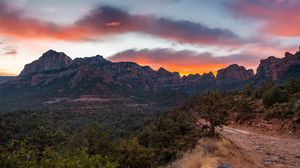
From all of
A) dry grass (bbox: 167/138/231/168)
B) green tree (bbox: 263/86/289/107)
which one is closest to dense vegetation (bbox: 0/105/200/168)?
dry grass (bbox: 167/138/231/168)

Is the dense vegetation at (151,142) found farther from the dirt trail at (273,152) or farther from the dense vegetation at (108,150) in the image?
the dirt trail at (273,152)

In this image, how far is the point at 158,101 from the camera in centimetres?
19612

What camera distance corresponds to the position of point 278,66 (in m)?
181

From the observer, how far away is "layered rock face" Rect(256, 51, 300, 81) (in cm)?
16812

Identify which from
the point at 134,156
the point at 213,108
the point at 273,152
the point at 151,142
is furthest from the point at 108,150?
the point at 273,152

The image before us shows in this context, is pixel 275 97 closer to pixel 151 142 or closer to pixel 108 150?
pixel 151 142

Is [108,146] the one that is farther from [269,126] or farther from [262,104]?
[262,104]

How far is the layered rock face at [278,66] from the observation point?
168 m

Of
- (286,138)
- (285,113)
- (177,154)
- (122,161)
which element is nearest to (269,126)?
(285,113)

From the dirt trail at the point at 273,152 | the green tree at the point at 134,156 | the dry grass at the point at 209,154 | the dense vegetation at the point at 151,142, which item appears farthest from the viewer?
the green tree at the point at 134,156

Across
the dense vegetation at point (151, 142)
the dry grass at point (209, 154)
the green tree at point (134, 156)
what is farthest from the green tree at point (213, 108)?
the green tree at point (134, 156)

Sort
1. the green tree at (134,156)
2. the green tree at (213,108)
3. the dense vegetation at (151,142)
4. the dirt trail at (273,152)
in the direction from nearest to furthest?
1. the dense vegetation at (151,142)
2. the dirt trail at (273,152)
3. the green tree at (213,108)
4. the green tree at (134,156)

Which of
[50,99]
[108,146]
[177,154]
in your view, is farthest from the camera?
[50,99]

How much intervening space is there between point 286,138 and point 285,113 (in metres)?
4.99
